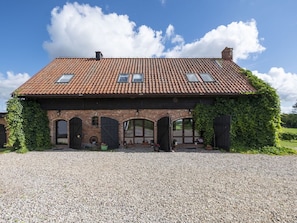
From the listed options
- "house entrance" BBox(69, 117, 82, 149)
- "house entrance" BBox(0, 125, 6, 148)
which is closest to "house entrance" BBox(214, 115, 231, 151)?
"house entrance" BBox(69, 117, 82, 149)

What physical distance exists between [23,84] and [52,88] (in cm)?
217

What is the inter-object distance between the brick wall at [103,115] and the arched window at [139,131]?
15.3 inches

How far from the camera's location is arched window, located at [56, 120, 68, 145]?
12.6m

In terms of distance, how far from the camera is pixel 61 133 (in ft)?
41.4

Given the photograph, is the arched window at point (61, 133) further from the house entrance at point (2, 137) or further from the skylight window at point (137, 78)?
the skylight window at point (137, 78)

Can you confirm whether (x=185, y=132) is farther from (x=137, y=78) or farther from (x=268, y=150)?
(x=137, y=78)

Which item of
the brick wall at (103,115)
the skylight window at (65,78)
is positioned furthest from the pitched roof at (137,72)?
the brick wall at (103,115)

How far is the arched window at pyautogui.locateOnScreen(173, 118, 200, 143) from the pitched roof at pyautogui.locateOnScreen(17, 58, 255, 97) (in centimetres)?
218

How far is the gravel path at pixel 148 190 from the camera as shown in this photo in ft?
12.9

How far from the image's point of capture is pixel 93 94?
37.2 ft

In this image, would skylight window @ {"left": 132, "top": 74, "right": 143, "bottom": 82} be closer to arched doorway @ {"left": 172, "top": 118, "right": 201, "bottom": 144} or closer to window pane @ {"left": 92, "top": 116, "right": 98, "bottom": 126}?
window pane @ {"left": 92, "top": 116, "right": 98, "bottom": 126}

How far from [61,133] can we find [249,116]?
39.9ft

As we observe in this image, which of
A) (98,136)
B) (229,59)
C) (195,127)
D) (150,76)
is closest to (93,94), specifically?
(98,136)

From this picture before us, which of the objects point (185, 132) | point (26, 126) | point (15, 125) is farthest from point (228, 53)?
point (15, 125)
